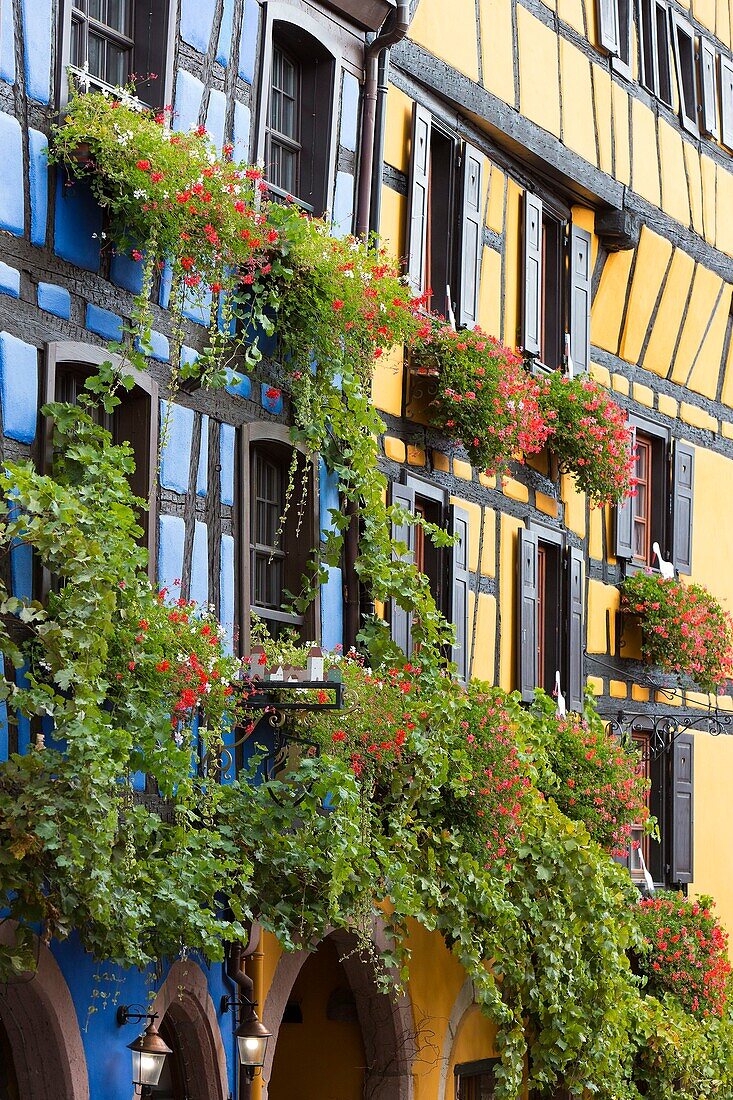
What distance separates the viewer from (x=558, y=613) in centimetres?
1246

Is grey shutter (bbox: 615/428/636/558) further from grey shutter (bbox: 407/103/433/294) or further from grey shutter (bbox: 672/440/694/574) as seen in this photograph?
grey shutter (bbox: 407/103/433/294)

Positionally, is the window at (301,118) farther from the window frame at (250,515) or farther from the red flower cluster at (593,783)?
the red flower cluster at (593,783)

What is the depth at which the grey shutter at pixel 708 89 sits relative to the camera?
15086 mm

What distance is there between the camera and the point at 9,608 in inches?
263

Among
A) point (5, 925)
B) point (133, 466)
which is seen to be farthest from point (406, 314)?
point (5, 925)

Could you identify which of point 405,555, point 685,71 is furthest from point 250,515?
point 685,71

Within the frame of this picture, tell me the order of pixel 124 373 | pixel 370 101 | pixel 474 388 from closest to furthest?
pixel 124 373 < pixel 370 101 < pixel 474 388

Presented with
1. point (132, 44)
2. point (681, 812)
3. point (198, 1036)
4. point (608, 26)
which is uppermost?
point (608, 26)

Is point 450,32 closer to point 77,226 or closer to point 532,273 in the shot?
point 532,273

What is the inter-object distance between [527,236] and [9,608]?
248 inches

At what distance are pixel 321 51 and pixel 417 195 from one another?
126 centimetres

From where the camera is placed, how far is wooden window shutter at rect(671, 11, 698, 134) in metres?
14.7

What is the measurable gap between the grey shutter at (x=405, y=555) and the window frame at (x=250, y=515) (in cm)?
54

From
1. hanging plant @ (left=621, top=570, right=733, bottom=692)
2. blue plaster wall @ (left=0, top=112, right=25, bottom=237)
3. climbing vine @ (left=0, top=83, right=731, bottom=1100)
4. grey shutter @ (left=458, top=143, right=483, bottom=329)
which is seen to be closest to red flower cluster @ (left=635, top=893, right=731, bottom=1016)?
climbing vine @ (left=0, top=83, right=731, bottom=1100)
